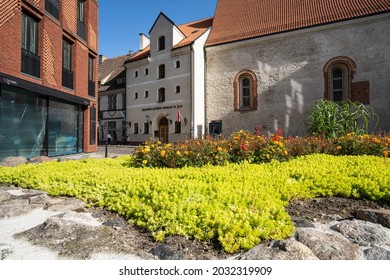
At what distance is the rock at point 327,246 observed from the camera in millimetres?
2283

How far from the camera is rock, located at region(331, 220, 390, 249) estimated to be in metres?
2.63

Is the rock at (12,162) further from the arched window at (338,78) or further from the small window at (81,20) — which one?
the arched window at (338,78)

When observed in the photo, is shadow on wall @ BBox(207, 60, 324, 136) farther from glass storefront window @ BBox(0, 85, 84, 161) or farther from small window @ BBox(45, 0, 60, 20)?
small window @ BBox(45, 0, 60, 20)

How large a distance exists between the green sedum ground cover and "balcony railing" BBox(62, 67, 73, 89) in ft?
27.6

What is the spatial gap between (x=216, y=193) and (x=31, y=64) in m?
11.2

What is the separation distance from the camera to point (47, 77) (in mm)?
11438

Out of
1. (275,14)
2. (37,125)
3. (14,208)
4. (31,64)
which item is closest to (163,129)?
(37,125)

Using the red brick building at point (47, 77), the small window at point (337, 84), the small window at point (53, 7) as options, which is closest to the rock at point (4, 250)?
the red brick building at point (47, 77)

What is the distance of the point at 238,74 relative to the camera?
66.6 feet

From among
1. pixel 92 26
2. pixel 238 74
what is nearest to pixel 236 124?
pixel 238 74

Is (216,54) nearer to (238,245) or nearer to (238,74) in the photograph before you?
(238,74)

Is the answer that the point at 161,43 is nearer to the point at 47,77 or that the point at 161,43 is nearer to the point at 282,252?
the point at 47,77

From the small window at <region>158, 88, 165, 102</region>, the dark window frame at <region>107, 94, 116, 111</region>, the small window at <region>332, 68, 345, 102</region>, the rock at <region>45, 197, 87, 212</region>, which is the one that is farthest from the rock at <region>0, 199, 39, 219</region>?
the dark window frame at <region>107, 94, 116, 111</region>

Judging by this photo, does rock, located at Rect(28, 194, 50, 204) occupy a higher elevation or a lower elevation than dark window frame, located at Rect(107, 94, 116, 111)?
lower
